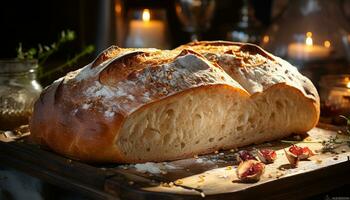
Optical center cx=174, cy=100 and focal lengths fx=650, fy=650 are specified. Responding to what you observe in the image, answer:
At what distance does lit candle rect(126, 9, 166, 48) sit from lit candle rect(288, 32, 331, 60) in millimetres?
905

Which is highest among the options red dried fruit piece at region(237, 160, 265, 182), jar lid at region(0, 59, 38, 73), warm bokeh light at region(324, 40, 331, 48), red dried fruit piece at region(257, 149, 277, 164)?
jar lid at region(0, 59, 38, 73)

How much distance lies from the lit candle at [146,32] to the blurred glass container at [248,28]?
386mm

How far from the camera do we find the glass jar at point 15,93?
5.77 feet

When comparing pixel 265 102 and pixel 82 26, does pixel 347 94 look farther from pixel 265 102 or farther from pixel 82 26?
pixel 82 26

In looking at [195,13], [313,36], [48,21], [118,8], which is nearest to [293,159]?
[313,36]

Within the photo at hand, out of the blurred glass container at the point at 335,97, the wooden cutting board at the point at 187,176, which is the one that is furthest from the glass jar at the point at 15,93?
the blurred glass container at the point at 335,97

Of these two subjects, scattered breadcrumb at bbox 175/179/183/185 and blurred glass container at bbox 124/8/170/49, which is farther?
blurred glass container at bbox 124/8/170/49

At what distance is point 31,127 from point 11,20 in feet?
5.15

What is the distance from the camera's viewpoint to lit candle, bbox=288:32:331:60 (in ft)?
8.57

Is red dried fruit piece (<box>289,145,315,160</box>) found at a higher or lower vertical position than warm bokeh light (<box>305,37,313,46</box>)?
lower

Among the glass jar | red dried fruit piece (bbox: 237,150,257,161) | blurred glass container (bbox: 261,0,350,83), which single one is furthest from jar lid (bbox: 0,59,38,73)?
blurred glass container (bbox: 261,0,350,83)

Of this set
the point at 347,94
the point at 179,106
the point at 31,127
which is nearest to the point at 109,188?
the point at 179,106

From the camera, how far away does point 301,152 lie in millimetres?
1500

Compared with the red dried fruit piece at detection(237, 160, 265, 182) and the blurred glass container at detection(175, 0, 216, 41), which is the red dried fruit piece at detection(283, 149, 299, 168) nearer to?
the red dried fruit piece at detection(237, 160, 265, 182)
